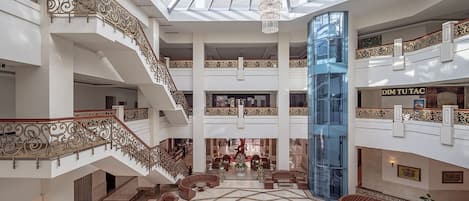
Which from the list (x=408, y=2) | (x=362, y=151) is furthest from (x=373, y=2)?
(x=362, y=151)

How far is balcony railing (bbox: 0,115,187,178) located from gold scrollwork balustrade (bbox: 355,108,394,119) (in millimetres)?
8834

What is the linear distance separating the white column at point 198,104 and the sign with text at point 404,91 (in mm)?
8285

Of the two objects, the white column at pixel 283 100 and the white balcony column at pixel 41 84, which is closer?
the white balcony column at pixel 41 84

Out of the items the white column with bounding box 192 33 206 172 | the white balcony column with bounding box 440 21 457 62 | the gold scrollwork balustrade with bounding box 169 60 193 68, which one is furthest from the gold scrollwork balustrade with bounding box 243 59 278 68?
the white balcony column with bounding box 440 21 457 62

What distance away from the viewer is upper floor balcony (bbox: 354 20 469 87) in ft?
24.9

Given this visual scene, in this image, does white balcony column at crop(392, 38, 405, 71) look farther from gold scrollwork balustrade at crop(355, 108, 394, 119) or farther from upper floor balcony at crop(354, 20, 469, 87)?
gold scrollwork balustrade at crop(355, 108, 394, 119)

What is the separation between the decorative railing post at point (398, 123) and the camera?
10.1 m

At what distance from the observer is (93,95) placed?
493 inches

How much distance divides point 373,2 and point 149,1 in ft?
25.9

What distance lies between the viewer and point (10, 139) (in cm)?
529

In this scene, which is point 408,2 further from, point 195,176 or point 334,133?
point 195,176

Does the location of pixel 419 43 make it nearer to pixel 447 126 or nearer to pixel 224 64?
pixel 447 126

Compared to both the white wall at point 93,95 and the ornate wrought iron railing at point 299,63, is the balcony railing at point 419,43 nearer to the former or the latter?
the ornate wrought iron railing at point 299,63

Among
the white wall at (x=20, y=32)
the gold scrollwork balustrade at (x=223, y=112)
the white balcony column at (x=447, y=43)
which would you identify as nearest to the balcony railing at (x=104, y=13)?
the white wall at (x=20, y=32)
